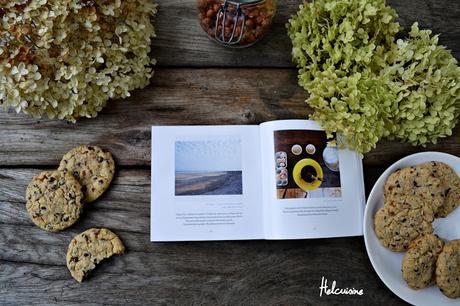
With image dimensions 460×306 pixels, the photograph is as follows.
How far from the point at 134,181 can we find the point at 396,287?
61cm

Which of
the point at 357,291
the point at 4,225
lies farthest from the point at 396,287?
the point at 4,225

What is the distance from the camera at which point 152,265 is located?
97 cm

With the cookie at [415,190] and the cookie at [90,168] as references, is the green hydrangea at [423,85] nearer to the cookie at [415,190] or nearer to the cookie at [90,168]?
the cookie at [415,190]

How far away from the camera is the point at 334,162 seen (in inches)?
39.5

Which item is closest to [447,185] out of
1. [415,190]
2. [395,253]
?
[415,190]

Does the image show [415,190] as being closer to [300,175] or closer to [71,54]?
[300,175]

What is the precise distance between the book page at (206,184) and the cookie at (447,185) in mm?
377

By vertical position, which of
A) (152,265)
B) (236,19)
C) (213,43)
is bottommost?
(152,265)

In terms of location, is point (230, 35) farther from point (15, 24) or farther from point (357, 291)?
point (357, 291)

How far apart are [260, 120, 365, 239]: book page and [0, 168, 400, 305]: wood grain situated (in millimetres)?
46

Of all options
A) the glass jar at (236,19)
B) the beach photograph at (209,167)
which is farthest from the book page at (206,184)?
the glass jar at (236,19)

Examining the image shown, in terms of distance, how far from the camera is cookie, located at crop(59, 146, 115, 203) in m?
0.98

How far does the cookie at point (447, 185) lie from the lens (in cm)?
97

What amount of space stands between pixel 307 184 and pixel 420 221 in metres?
0.24
